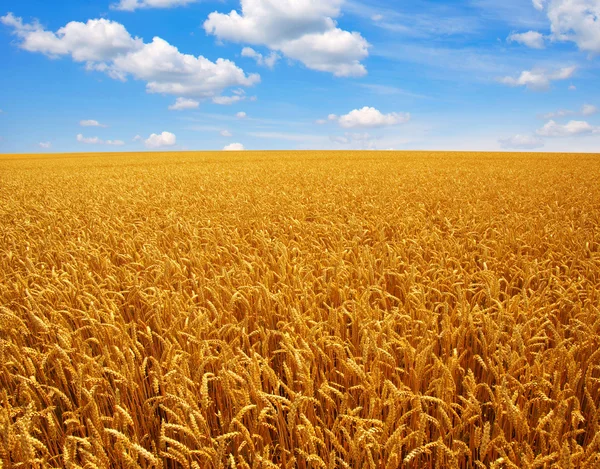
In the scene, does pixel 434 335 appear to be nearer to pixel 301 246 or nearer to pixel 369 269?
pixel 369 269

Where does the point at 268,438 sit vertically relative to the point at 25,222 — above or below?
below

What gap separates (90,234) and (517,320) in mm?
4693

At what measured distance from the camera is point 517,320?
2.46 metres

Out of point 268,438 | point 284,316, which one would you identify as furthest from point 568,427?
point 284,316

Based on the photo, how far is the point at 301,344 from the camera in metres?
2.12

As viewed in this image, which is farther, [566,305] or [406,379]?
[566,305]

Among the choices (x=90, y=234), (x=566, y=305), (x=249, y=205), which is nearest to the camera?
(x=566, y=305)

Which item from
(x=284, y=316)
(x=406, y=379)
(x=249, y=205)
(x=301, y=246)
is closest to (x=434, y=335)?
(x=406, y=379)

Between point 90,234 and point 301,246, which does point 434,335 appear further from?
point 90,234

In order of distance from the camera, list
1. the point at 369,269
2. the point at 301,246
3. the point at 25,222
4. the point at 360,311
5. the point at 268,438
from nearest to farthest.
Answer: the point at 268,438, the point at 360,311, the point at 369,269, the point at 301,246, the point at 25,222

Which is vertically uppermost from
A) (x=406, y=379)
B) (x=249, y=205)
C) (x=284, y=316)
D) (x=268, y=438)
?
(x=249, y=205)

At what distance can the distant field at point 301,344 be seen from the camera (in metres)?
1.53

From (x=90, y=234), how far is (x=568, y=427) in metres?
5.04

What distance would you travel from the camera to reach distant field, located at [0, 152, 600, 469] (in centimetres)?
153
